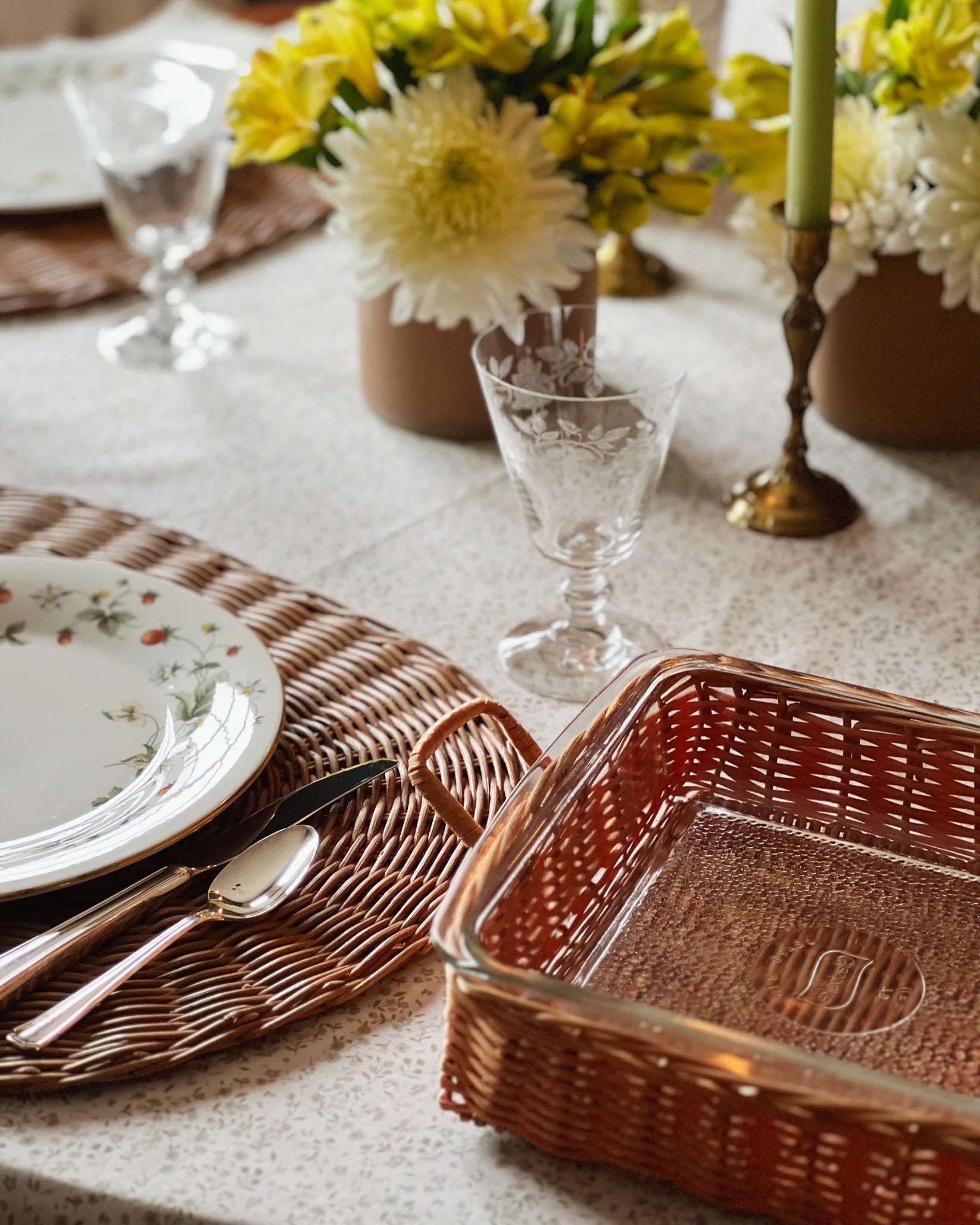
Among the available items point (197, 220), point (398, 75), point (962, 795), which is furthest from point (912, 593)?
point (197, 220)

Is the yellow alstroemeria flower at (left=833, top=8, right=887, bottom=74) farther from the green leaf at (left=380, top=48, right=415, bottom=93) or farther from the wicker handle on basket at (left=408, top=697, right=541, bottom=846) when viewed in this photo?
the wicker handle on basket at (left=408, top=697, right=541, bottom=846)

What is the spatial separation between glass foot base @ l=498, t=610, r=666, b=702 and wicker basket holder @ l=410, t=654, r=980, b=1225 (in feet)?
0.46

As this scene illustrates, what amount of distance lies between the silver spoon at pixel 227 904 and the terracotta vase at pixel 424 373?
0.47m

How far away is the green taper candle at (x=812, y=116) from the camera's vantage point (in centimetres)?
80

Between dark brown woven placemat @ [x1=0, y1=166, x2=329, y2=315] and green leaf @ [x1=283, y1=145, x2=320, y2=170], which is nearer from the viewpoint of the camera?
green leaf @ [x1=283, y1=145, x2=320, y2=170]

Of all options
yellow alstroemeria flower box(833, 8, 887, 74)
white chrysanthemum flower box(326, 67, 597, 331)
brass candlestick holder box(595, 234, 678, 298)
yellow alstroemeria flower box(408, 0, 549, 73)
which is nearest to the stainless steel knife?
white chrysanthemum flower box(326, 67, 597, 331)

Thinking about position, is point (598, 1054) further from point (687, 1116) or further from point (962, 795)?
point (962, 795)

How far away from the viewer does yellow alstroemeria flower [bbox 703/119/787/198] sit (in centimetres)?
92

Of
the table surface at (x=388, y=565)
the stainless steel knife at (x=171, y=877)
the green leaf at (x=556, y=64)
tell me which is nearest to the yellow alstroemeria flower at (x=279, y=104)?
the green leaf at (x=556, y=64)

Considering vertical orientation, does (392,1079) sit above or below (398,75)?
below

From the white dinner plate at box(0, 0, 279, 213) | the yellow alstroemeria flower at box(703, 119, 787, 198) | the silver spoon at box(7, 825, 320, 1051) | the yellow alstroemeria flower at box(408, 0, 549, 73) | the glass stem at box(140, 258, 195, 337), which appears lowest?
the silver spoon at box(7, 825, 320, 1051)

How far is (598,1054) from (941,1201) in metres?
0.11

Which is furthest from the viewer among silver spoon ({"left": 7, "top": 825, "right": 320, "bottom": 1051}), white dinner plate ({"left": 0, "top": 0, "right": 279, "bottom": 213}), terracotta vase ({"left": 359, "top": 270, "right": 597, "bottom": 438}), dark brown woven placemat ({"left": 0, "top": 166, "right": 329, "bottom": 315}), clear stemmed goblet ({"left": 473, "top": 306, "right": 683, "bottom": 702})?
white dinner plate ({"left": 0, "top": 0, "right": 279, "bottom": 213})

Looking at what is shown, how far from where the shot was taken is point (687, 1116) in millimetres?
436
